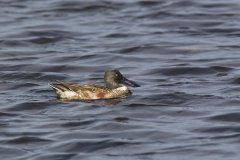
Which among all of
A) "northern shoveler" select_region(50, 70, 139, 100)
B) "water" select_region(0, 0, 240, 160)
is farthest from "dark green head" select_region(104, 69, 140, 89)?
"water" select_region(0, 0, 240, 160)

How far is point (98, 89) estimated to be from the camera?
1920 cm

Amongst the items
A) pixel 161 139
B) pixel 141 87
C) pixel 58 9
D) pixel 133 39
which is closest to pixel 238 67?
pixel 141 87

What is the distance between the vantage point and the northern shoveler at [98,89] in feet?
62.4

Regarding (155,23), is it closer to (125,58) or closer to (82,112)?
(125,58)

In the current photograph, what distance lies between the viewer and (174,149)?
15516 mm

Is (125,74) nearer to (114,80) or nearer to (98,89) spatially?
(114,80)

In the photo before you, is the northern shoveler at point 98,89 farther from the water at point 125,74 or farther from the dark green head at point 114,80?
the water at point 125,74

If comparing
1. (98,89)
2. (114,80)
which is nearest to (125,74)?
(114,80)

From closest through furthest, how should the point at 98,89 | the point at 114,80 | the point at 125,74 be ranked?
the point at 98,89, the point at 114,80, the point at 125,74

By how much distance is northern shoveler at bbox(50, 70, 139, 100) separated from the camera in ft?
62.4

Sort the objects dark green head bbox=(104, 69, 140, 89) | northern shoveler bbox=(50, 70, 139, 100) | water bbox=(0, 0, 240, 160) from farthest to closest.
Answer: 1. dark green head bbox=(104, 69, 140, 89)
2. northern shoveler bbox=(50, 70, 139, 100)
3. water bbox=(0, 0, 240, 160)

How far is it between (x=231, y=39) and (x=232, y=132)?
8.28m

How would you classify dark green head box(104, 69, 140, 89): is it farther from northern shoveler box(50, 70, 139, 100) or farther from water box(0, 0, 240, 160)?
water box(0, 0, 240, 160)

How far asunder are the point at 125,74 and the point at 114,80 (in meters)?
1.97
